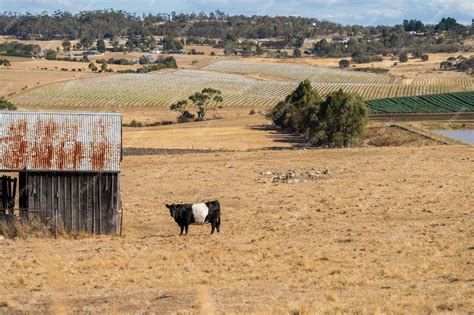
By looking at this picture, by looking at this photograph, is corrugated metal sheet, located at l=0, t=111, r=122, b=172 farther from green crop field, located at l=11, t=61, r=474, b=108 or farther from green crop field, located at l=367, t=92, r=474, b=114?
green crop field, located at l=11, t=61, r=474, b=108

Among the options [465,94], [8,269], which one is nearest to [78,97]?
[465,94]

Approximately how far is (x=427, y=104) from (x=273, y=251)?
290ft

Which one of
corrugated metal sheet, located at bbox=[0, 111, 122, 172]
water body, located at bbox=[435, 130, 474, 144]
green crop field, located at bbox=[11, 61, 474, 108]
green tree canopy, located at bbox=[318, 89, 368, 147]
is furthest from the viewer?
green crop field, located at bbox=[11, 61, 474, 108]

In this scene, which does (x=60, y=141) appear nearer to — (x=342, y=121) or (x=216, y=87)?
(x=342, y=121)

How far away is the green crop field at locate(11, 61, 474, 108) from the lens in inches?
4628

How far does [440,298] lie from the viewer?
16734 mm

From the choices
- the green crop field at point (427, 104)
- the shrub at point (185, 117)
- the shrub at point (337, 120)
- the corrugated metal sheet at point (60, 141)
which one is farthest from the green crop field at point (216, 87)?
the corrugated metal sheet at point (60, 141)

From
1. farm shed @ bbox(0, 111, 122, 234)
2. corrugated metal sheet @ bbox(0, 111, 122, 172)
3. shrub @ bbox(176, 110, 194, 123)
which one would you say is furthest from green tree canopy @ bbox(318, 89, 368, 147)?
farm shed @ bbox(0, 111, 122, 234)

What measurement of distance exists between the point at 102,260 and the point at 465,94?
335ft

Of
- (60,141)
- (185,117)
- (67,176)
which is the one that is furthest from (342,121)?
(67,176)

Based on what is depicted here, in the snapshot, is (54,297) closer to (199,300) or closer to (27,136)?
(199,300)

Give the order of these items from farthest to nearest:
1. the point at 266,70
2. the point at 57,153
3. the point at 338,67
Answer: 1. the point at 338,67
2. the point at 266,70
3. the point at 57,153

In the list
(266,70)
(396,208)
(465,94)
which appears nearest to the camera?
(396,208)

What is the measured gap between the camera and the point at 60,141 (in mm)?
27031
